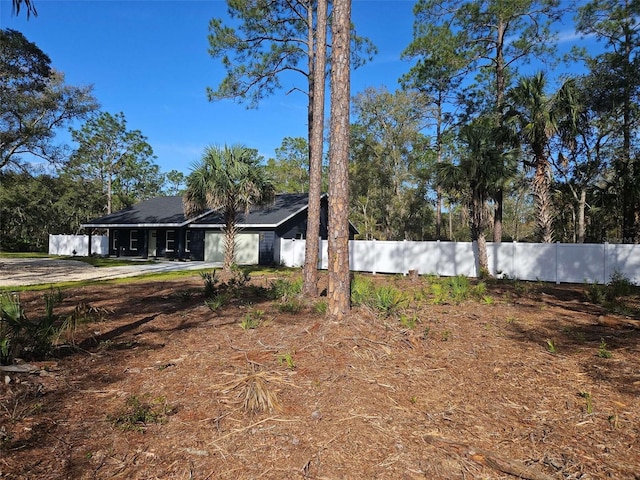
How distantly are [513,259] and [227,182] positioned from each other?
11.0 meters

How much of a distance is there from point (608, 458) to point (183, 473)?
2849mm

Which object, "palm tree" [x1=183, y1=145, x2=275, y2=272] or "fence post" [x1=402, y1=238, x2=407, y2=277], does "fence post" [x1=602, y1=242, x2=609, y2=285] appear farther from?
"palm tree" [x1=183, y1=145, x2=275, y2=272]

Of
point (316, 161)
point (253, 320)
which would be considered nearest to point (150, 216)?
point (316, 161)

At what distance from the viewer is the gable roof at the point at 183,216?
72.9ft

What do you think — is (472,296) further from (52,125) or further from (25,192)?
(25,192)

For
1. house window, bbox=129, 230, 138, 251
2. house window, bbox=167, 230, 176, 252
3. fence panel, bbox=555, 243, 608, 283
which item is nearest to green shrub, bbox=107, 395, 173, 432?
fence panel, bbox=555, 243, 608, 283

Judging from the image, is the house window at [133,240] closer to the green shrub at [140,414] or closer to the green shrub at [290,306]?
the green shrub at [290,306]

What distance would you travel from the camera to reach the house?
2194 centimetres

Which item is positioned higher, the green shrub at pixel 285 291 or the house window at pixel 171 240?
the house window at pixel 171 240

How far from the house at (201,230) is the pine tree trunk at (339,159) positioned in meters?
13.8

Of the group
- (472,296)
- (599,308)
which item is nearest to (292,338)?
(472,296)

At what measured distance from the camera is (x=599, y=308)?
8344 mm

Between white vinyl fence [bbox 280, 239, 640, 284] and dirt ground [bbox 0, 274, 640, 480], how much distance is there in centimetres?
888

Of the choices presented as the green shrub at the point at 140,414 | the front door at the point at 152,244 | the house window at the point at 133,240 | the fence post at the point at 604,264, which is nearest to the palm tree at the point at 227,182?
the green shrub at the point at 140,414
